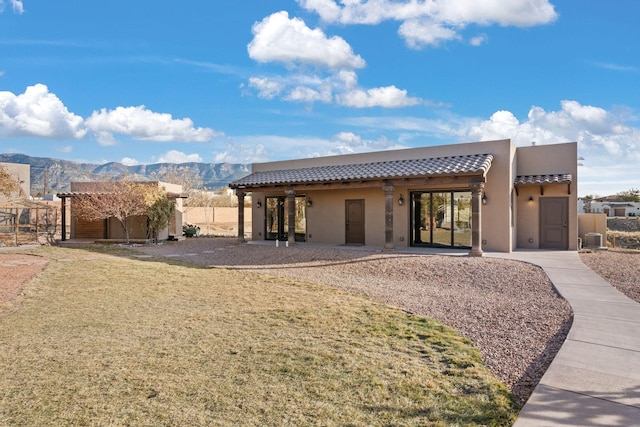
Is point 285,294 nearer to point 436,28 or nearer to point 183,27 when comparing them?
point 436,28

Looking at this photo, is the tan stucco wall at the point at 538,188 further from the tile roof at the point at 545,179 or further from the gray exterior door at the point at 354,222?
the gray exterior door at the point at 354,222

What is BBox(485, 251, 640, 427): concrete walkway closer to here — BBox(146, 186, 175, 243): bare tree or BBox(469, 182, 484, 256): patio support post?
BBox(469, 182, 484, 256): patio support post

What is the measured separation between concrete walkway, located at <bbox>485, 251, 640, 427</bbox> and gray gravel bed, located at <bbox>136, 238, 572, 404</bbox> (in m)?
0.23

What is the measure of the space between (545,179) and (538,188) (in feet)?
3.18

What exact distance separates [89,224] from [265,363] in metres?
21.6

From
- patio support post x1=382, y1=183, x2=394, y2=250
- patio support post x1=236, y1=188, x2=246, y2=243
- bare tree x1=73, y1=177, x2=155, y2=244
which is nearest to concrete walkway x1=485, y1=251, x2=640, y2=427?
patio support post x1=382, y1=183, x2=394, y2=250

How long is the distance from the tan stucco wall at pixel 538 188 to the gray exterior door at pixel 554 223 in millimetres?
133

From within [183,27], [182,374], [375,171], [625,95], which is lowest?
[182,374]

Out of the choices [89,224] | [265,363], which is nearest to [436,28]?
[265,363]

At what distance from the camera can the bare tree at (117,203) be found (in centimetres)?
1988

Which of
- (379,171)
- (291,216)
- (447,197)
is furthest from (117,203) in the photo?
(447,197)

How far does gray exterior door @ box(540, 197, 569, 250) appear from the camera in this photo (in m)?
15.7

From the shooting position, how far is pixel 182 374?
436 centimetres

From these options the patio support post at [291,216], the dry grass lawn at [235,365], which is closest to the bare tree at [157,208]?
the patio support post at [291,216]
